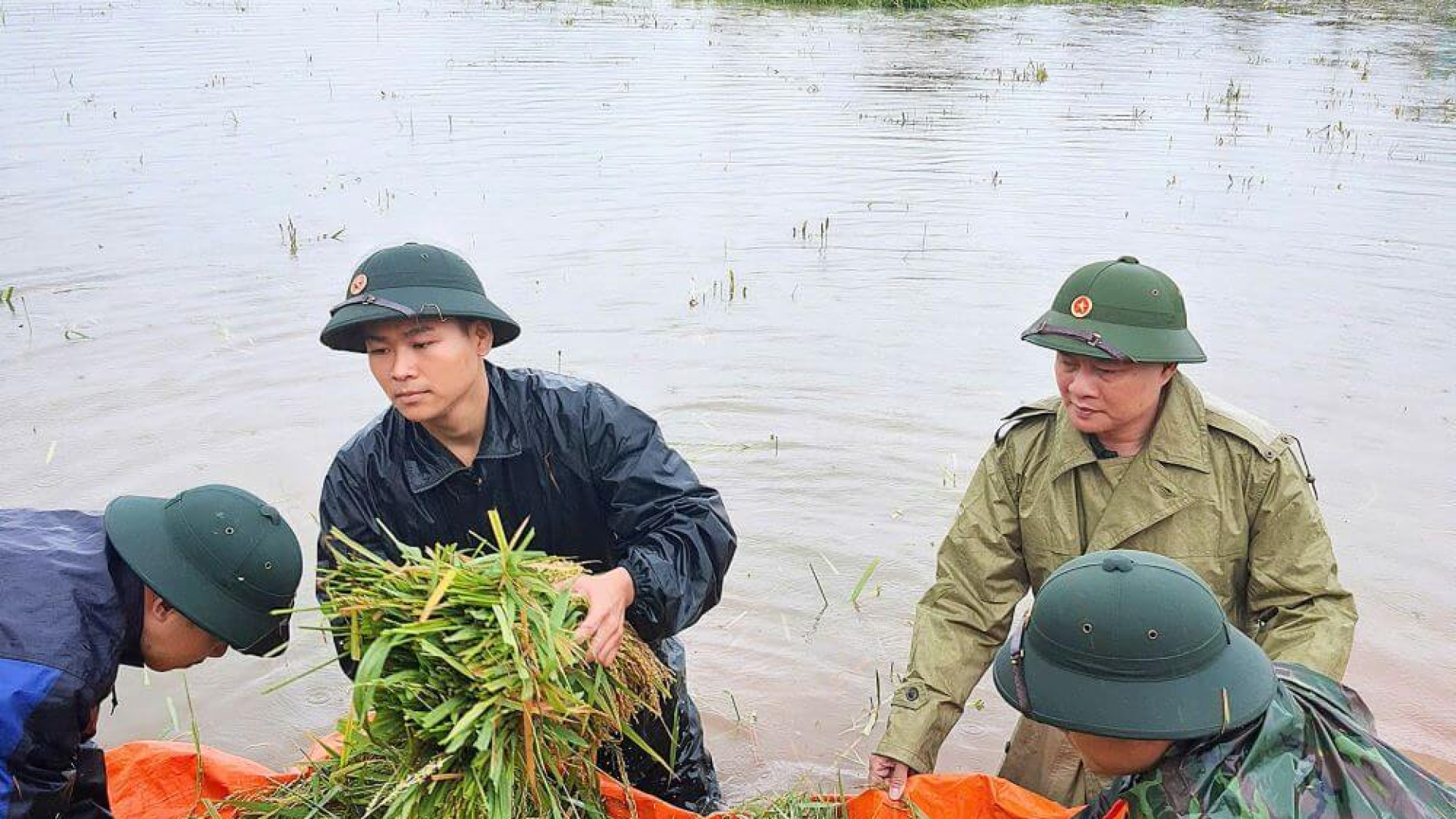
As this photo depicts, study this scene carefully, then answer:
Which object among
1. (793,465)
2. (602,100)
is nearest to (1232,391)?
(793,465)

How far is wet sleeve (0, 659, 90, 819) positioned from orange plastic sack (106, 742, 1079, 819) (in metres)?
0.57

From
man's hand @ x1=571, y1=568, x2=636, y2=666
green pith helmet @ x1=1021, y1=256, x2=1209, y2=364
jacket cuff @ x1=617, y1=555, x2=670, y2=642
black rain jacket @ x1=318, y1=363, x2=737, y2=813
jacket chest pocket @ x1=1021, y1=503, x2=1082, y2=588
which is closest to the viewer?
man's hand @ x1=571, y1=568, x2=636, y2=666

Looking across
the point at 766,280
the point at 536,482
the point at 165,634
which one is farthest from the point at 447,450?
the point at 766,280

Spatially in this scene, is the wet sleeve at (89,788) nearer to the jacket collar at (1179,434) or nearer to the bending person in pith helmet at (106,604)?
the bending person in pith helmet at (106,604)

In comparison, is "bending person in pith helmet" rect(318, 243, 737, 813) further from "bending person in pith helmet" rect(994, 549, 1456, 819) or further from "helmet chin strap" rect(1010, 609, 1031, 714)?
"bending person in pith helmet" rect(994, 549, 1456, 819)

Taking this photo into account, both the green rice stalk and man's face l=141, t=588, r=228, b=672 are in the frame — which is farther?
man's face l=141, t=588, r=228, b=672

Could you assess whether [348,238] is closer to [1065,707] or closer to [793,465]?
[793,465]

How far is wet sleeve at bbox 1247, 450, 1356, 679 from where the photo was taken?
282 centimetres

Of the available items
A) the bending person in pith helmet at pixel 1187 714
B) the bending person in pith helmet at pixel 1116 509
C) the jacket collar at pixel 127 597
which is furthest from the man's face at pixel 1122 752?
the jacket collar at pixel 127 597

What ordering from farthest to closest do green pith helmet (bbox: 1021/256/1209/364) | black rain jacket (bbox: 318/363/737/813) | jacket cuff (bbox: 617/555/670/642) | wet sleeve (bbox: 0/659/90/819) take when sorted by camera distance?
1. black rain jacket (bbox: 318/363/737/813)
2. green pith helmet (bbox: 1021/256/1209/364)
3. jacket cuff (bbox: 617/555/670/642)
4. wet sleeve (bbox: 0/659/90/819)

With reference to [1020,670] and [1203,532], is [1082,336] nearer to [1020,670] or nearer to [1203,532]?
[1203,532]

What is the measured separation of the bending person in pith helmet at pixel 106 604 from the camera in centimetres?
234

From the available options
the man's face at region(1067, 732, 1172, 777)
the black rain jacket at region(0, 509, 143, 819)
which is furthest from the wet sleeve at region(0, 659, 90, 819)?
the man's face at region(1067, 732, 1172, 777)

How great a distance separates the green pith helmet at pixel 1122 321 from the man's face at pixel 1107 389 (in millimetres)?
55
